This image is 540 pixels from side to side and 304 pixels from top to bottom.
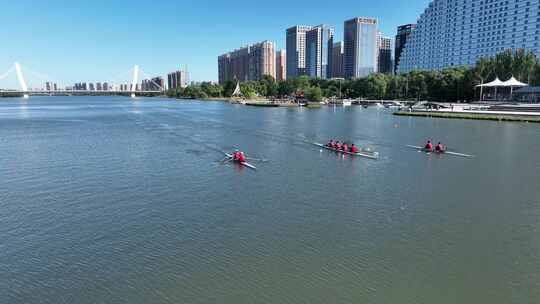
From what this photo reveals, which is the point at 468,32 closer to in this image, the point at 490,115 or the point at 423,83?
the point at 423,83

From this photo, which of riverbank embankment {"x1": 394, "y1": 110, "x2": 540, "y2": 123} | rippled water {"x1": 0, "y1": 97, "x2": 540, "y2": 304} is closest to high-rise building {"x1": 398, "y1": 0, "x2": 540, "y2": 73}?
riverbank embankment {"x1": 394, "y1": 110, "x2": 540, "y2": 123}

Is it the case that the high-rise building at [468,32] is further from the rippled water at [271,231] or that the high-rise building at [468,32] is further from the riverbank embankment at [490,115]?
the rippled water at [271,231]

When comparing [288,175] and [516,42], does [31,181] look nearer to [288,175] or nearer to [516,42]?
[288,175]

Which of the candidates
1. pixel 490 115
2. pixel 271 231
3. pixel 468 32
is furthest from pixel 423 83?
pixel 271 231

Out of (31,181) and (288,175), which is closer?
(31,181)

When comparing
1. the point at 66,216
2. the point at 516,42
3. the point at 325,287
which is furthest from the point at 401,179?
the point at 516,42

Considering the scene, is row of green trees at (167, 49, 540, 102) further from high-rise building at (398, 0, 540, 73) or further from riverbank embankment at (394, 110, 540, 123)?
high-rise building at (398, 0, 540, 73)

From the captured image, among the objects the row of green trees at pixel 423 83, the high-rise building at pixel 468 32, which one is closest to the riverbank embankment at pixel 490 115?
the row of green trees at pixel 423 83

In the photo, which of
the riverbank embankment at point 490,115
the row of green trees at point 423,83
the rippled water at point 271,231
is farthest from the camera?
the row of green trees at point 423,83
